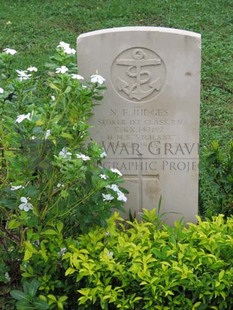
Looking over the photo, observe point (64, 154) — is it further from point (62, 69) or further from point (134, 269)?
point (134, 269)

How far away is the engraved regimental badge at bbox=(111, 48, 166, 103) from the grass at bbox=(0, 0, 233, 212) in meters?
2.70

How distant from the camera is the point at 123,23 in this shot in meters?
9.37

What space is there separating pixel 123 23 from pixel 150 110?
519cm

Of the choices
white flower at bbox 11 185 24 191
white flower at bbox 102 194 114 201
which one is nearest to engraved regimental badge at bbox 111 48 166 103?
white flower at bbox 102 194 114 201

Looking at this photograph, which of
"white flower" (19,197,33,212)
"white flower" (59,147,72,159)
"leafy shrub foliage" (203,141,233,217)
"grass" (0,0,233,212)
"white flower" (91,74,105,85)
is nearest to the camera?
"white flower" (59,147,72,159)

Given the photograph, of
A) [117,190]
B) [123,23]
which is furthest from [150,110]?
[123,23]

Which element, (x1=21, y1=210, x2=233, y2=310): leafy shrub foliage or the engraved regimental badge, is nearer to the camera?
(x1=21, y1=210, x2=233, y2=310): leafy shrub foliage

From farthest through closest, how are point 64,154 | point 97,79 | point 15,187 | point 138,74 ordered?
point 138,74
point 97,79
point 15,187
point 64,154

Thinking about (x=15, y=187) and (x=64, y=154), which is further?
(x=15, y=187)

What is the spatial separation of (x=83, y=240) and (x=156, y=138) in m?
0.79

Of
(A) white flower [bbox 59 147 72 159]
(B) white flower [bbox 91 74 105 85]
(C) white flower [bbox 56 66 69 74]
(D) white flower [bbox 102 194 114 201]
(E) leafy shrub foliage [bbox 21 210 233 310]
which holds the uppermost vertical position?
(C) white flower [bbox 56 66 69 74]

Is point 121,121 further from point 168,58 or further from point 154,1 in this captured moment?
point 154,1

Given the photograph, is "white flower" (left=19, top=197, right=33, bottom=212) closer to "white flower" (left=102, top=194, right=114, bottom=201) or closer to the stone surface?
"white flower" (left=102, top=194, right=114, bottom=201)

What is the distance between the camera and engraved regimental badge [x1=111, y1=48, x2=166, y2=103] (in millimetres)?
4242
